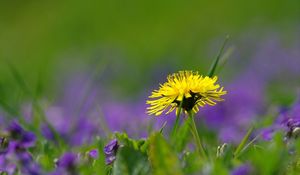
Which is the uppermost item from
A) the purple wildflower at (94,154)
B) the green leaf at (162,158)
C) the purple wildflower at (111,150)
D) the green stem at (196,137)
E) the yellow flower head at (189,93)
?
the yellow flower head at (189,93)

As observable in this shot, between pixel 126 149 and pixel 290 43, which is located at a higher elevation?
pixel 290 43

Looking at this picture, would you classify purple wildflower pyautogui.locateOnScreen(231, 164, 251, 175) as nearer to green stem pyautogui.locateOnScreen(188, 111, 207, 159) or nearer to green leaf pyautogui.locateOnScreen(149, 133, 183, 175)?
green leaf pyautogui.locateOnScreen(149, 133, 183, 175)

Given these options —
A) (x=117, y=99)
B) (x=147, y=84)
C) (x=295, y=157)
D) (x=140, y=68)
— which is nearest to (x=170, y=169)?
→ (x=295, y=157)

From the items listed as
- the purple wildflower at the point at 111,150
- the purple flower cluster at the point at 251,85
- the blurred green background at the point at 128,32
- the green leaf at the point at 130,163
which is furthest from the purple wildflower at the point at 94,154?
the blurred green background at the point at 128,32

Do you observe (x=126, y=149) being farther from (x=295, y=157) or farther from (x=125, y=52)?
(x=125, y=52)

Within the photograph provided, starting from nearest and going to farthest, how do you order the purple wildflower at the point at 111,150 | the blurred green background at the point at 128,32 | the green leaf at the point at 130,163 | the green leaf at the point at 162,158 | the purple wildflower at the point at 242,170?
the purple wildflower at the point at 242,170
the green leaf at the point at 162,158
the green leaf at the point at 130,163
the purple wildflower at the point at 111,150
the blurred green background at the point at 128,32

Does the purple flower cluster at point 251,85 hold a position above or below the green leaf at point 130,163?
above

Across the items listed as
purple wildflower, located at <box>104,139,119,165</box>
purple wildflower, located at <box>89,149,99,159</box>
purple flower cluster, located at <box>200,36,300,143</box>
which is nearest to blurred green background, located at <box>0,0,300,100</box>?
purple flower cluster, located at <box>200,36,300,143</box>

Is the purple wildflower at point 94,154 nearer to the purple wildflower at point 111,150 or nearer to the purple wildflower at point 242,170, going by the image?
the purple wildflower at point 111,150

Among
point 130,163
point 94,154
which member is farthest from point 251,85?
point 130,163
